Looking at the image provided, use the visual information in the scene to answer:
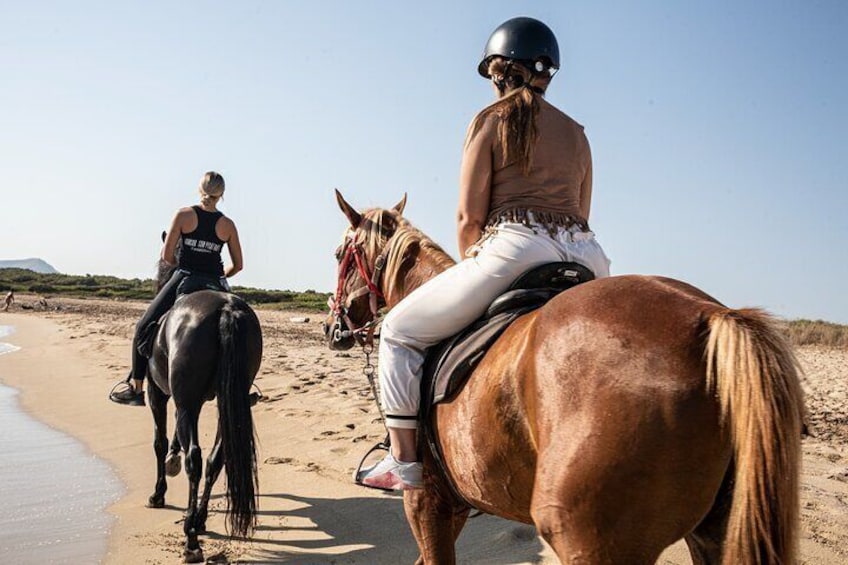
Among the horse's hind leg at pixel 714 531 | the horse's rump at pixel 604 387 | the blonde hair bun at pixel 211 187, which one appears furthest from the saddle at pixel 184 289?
the horse's hind leg at pixel 714 531

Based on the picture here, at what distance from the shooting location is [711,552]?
228 centimetres

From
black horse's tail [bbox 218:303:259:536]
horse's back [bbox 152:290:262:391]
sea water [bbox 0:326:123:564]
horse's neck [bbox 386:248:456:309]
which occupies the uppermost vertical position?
horse's neck [bbox 386:248:456:309]

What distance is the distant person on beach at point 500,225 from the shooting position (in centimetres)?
316

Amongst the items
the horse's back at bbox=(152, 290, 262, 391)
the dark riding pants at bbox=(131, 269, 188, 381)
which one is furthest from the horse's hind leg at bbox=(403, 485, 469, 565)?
the dark riding pants at bbox=(131, 269, 188, 381)

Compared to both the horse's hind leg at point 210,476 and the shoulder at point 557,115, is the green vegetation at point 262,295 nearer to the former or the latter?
the shoulder at point 557,115

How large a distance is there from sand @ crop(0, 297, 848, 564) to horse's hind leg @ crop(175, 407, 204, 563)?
12cm

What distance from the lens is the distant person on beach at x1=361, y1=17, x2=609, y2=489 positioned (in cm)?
316

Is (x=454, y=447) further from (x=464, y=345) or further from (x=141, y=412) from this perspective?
(x=141, y=412)

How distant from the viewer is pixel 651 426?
2150 millimetres

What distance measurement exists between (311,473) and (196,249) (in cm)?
255

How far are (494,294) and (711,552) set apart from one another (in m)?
1.33

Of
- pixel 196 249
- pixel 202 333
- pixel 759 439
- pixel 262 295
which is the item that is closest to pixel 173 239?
pixel 196 249

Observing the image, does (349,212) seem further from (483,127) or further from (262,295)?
(262,295)

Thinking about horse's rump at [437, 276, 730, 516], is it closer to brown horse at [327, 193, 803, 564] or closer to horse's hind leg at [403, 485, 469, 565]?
brown horse at [327, 193, 803, 564]
